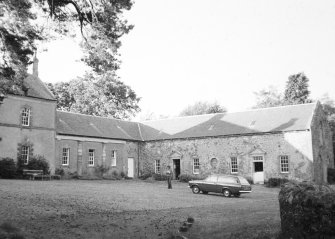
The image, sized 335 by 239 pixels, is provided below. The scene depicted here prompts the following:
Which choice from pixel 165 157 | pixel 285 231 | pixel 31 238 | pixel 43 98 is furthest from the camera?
pixel 165 157

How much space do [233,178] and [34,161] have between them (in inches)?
693

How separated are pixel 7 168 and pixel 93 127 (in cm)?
1219

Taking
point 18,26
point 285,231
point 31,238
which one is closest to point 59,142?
point 18,26

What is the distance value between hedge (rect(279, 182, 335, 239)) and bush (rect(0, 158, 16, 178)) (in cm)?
2623

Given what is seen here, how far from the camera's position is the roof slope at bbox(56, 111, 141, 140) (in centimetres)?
3645

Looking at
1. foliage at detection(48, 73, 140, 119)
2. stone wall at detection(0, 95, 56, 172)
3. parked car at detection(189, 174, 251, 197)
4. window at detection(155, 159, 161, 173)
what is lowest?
parked car at detection(189, 174, 251, 197)

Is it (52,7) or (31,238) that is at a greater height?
(52,7)

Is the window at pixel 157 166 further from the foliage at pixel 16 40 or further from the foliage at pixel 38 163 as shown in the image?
the foliage at pixel 16 40

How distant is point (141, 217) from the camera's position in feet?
44.3

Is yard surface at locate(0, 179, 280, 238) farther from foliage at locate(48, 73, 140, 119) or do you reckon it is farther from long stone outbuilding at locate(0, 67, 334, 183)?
foliage at locate(48, 73, 140, 119)

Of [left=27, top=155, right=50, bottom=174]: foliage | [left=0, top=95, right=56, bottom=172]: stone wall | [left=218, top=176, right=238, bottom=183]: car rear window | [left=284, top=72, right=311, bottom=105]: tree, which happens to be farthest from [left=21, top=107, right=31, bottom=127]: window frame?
[left=284, top=72, right=311, bottom=105]: tree

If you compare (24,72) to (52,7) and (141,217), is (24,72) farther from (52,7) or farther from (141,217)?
(141,217)

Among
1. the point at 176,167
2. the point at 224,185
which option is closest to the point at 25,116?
the point at 176,167

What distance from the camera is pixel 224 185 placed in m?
23.8
